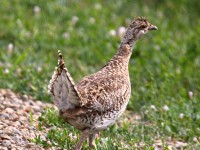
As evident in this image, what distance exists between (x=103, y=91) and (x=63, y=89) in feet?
1.91

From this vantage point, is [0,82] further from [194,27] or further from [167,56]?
[194,27]

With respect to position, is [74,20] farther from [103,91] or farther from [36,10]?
[103,91]

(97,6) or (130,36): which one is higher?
(97,6)

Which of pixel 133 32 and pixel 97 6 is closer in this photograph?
pixel 133 32

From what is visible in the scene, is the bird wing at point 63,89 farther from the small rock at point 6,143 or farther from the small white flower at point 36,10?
the small white flower at point 36,10

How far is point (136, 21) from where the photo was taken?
A: 8258mm

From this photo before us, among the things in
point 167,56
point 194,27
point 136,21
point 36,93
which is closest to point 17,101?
point 36,93

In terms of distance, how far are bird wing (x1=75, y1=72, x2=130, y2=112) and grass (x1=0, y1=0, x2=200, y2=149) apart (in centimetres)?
49

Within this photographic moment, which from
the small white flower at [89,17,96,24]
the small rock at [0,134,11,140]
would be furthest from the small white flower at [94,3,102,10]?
the small rock at [0,134,11,140]

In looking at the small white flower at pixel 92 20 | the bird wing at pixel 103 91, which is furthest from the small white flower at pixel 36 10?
the bird wing at pixel 103 91

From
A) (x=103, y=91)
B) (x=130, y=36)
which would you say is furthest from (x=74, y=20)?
(x=103, y=91)

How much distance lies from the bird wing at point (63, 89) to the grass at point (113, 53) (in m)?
0.68

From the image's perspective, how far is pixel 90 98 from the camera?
6.84 meters

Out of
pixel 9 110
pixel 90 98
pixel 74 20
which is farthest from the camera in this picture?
pixel 74 20
